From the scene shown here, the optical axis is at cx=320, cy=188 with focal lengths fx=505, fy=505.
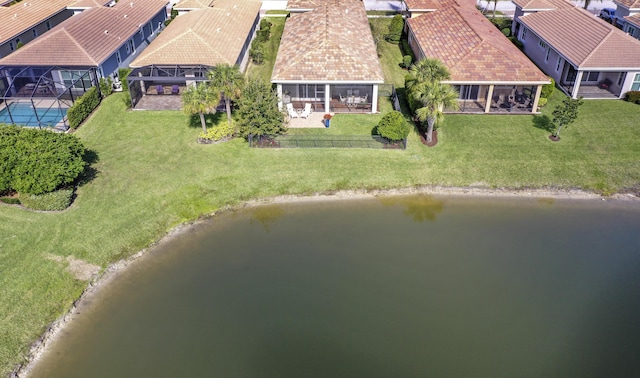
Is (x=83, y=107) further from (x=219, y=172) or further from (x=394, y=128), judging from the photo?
(x=394, y=128)

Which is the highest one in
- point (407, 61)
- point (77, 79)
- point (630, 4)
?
point (630, 4)

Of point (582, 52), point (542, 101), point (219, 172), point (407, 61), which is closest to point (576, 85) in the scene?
point (582, 52)

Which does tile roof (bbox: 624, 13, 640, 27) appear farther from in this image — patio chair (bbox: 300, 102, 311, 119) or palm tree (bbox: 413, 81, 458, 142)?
patio chair (bbox: 300, 102, 311, 119)

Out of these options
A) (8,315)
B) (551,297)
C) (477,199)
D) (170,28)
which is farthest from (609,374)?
(170,28)

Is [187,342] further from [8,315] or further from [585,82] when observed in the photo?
[585,82]

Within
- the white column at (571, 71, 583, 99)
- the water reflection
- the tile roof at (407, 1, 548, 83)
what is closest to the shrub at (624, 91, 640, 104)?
the white column at (571, 71, 583, 99)

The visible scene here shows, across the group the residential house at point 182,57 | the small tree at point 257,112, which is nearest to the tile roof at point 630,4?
the residential house at point 182,57
